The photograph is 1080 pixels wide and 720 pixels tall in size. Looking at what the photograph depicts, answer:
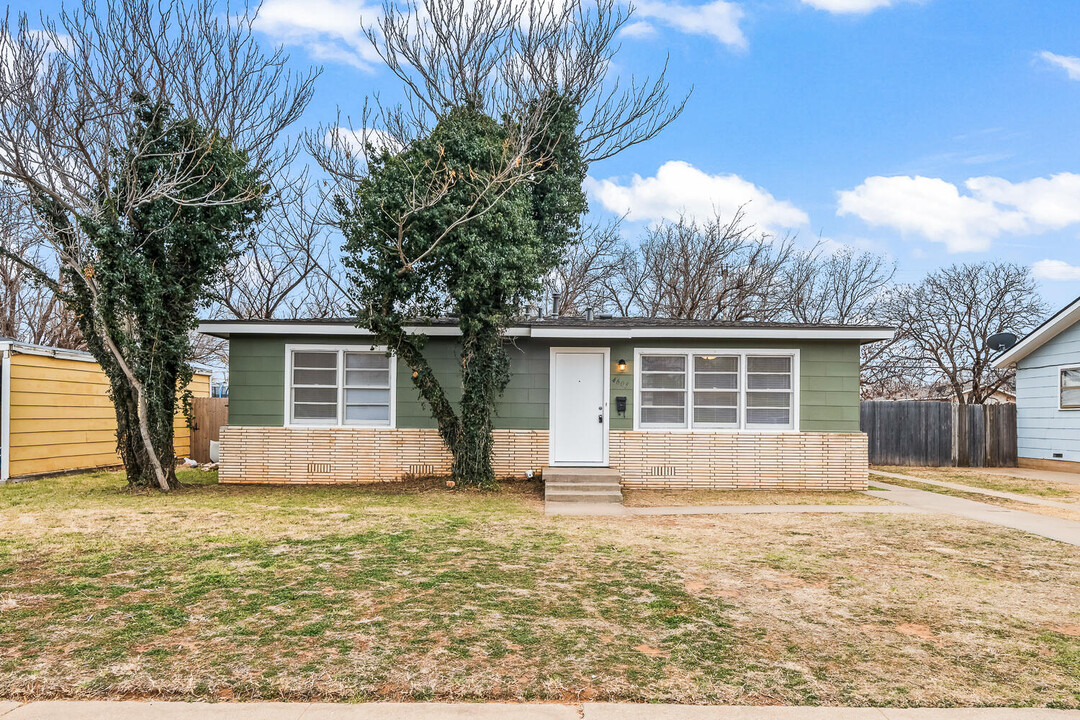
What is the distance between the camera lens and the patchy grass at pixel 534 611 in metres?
3.21

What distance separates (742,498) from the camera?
10.2m

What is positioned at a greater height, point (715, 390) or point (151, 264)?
point (151, 264)

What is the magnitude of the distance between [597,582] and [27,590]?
4.03 m

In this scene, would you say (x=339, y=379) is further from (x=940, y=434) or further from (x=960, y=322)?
(x=960, y=322)

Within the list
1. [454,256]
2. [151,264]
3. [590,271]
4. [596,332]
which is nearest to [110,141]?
[151,264]

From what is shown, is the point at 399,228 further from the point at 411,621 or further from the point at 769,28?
the point at 769,28

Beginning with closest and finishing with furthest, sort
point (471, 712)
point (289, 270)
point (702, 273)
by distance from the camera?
point (471, 712)
point (289, 270)
point (702, 273)

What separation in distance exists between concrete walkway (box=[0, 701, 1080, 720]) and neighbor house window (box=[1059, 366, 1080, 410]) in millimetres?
15468

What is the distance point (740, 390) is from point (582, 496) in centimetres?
344

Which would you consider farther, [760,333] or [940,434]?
[940,434]

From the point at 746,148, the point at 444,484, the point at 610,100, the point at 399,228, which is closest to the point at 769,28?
the point at 610,100

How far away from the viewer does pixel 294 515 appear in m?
8.19

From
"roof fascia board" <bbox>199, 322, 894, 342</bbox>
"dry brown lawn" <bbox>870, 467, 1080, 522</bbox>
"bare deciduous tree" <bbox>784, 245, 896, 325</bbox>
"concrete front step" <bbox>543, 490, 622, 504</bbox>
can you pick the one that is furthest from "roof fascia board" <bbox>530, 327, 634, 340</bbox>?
"bare deciduous tree" <bbox>784, 245, 896, 325</bbox>

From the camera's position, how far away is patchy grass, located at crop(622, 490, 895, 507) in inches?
383
